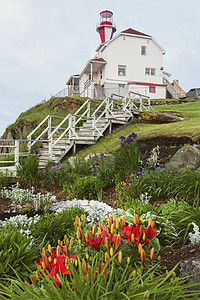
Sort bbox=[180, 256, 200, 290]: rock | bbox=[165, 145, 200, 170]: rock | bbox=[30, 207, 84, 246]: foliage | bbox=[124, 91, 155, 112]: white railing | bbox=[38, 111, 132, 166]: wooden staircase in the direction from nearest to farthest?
1. bbox=[180, 256, 200, 290]: rock
2. bbox=[30, 207, 84, 246]: foliage
3. bbox=[165, 145, 200, 170]: rock
4. bbox=[38, 111, 132, 166]: wooden staircase
5. bbox=[124, 91, 155, 112]: white railing

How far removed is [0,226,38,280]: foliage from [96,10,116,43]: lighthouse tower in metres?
35.7

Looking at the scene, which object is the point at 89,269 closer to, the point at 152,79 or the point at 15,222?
the point at 15,222

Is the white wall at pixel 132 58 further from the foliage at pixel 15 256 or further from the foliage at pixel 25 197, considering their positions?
the foliage at pixel 15 256

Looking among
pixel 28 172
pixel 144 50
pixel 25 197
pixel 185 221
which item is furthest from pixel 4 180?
pixel 144 50

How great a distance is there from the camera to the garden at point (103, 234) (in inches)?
68.2

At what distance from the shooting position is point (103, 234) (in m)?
2.08

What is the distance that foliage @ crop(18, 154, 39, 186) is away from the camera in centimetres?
800

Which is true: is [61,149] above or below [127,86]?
below

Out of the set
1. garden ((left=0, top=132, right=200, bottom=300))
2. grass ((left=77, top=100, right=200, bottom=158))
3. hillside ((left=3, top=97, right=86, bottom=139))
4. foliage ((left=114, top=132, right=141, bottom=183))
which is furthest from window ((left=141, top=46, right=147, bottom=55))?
foliage ((left=114, top=132, right=141, bottom=183))

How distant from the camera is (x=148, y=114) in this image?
14062 millimetres

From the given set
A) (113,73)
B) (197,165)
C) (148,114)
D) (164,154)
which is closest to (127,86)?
(113,73)

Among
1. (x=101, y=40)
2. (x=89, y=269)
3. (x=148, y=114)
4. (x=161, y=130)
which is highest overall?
(x=101, y=40)

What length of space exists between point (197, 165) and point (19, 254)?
507 centimetres

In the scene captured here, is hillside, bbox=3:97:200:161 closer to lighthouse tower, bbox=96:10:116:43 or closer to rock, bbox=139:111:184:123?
rock, bbox=139:111:184:123
